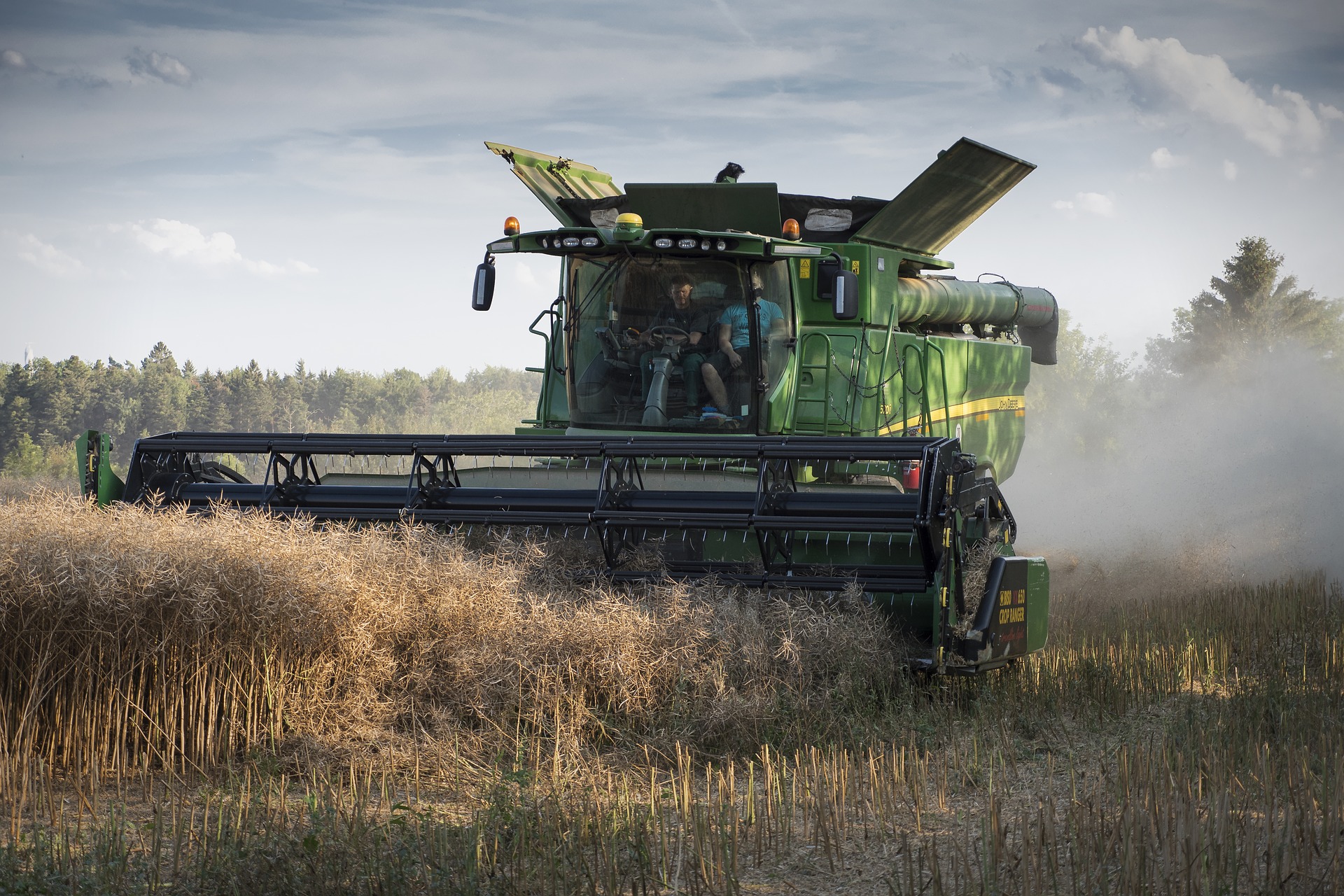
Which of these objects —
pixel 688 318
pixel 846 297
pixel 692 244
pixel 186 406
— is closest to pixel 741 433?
pixel 688 318

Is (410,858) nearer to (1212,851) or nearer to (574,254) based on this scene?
(1212,851)

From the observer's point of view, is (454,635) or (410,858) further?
(454,635)

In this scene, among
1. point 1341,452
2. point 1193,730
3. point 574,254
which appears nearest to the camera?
point 1193,730

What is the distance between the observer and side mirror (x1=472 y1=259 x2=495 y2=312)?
288 inches

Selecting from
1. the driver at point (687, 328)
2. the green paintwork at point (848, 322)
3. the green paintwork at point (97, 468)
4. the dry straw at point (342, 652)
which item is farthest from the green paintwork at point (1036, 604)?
the green paintwork at point (97, 468)

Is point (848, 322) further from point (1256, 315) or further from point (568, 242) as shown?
point (1256, 315)

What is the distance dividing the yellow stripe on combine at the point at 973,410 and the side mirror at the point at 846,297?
1211mm

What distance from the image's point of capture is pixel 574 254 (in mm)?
6930

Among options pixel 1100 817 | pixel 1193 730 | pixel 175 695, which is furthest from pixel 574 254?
pixel 1100 817

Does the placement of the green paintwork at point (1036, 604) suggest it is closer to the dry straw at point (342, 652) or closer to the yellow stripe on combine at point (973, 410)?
the dry straw at point (342, 652)

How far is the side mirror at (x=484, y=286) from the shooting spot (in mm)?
7324

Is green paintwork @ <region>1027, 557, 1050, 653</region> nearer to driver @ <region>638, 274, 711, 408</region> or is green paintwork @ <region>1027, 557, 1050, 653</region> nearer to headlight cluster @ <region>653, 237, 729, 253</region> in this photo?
driver @ <region>638, 274, 711, 408</region>

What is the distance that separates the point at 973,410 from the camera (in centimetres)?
904

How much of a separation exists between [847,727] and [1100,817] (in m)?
1.46
